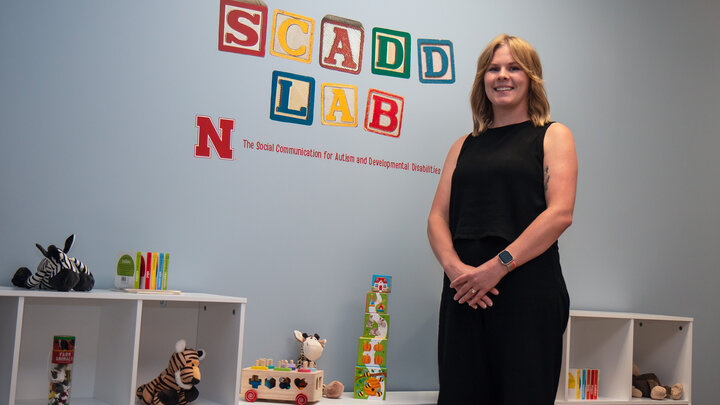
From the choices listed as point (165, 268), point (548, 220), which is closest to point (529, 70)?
point (548, 220)

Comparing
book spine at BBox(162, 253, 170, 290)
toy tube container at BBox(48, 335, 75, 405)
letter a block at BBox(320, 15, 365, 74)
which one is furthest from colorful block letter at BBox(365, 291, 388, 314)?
toy tube container at BBox(48, 335, 75, 405)

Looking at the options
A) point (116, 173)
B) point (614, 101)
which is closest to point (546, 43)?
point (614, 101)

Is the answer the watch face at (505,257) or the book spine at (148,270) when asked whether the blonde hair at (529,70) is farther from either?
the book spine at (148,270)

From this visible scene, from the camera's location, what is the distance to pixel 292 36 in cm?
236

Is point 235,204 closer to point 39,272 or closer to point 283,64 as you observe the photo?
point 283,64

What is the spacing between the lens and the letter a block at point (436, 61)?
103 inches

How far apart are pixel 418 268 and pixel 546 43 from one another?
115 cm

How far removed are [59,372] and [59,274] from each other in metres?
0.27

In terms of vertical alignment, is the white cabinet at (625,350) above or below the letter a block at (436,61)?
below

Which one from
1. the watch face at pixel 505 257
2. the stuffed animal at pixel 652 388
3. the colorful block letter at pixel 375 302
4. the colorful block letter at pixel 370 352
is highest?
the watch face at pixel 505 257

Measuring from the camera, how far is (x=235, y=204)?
223 centimetres

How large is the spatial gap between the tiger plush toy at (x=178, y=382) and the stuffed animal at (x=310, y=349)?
40 cm

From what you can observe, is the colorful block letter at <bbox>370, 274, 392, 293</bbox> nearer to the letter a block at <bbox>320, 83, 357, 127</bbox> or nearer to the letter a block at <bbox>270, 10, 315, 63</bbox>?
the letter a block at <bbox>320, 83, 357, 127</bbox>

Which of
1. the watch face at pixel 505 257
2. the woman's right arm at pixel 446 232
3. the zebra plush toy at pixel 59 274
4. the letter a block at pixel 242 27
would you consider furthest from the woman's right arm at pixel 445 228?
the zebra plush toy at pixel 59 274
